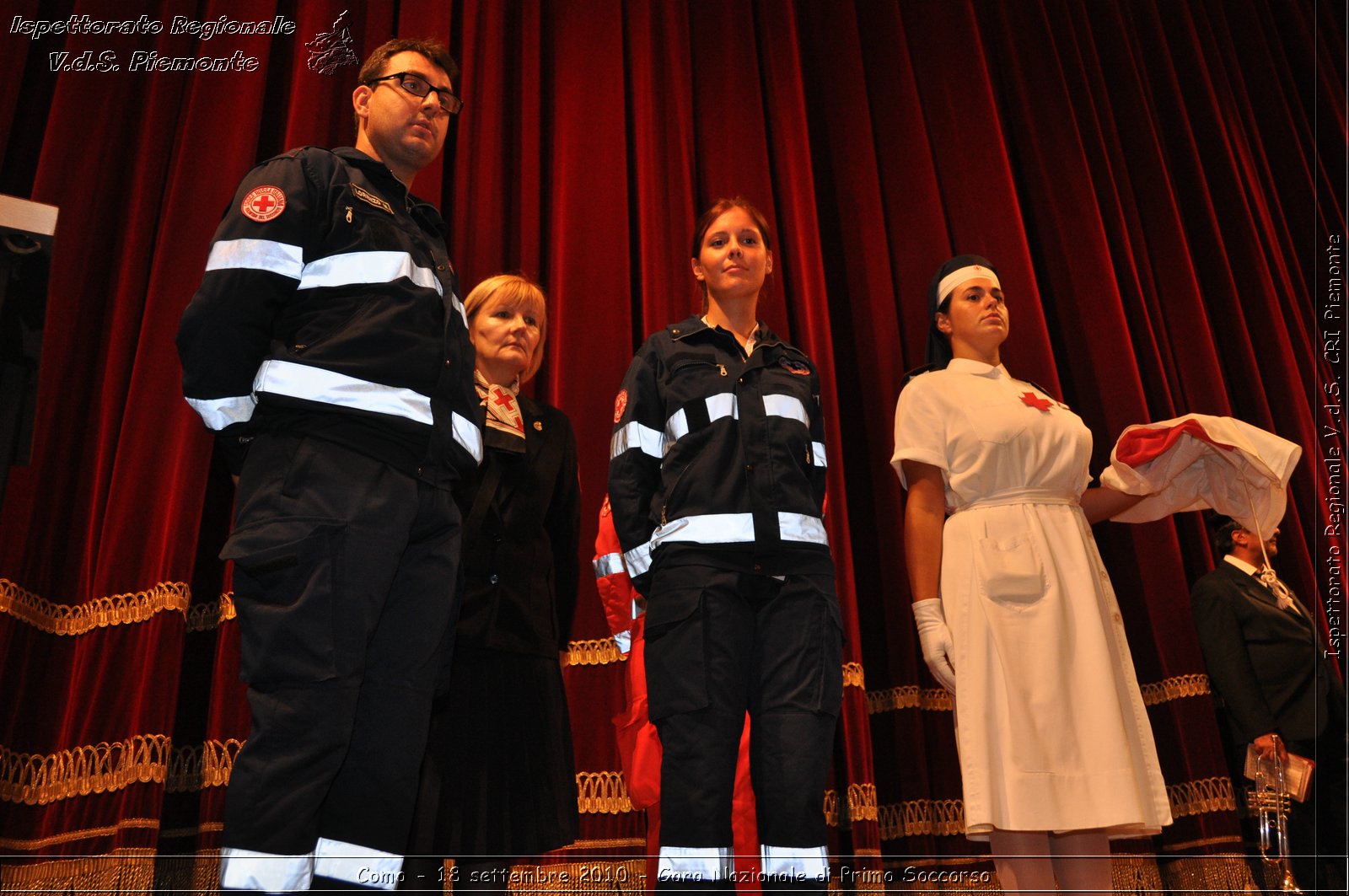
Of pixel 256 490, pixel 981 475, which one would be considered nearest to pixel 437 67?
pixel 256 490

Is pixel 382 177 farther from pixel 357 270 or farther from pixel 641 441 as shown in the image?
pixel 641 441

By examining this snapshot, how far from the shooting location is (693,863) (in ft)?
6.17

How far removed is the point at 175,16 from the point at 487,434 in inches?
94.1

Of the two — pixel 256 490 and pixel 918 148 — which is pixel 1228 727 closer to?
pixel 918 148

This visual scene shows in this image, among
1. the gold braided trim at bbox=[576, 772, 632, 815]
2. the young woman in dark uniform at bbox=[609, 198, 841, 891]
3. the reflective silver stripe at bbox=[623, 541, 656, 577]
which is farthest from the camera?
the gold braided trim at bbox=[576, 772, 632, 815]

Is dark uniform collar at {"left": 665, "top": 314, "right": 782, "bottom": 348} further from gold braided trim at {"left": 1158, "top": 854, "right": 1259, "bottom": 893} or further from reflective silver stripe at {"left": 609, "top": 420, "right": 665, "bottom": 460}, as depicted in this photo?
gold braided trim at {"left": 1158, "top": 854, "right": 1259, "bottom": 893}

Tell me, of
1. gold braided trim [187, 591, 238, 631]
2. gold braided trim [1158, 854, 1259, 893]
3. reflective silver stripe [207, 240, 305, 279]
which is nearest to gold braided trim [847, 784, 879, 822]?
gold braided trim [1158, 854, 1259, 893]

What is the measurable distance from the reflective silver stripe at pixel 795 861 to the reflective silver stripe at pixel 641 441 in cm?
94

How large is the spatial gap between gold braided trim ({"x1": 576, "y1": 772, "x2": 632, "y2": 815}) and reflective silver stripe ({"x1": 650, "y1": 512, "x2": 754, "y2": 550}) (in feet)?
4.11

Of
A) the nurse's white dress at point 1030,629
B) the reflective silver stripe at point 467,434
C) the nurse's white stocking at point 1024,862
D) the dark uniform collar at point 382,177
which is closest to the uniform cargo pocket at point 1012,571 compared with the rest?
the nurse's white dress at point 1030,629

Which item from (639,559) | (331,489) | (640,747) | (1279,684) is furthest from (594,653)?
(1279,684)

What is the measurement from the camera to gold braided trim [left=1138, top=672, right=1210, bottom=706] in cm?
345

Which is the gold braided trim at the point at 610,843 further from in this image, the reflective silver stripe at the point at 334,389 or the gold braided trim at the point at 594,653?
the reflective silver stripe at the point at 334,389

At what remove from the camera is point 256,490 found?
1661mm
